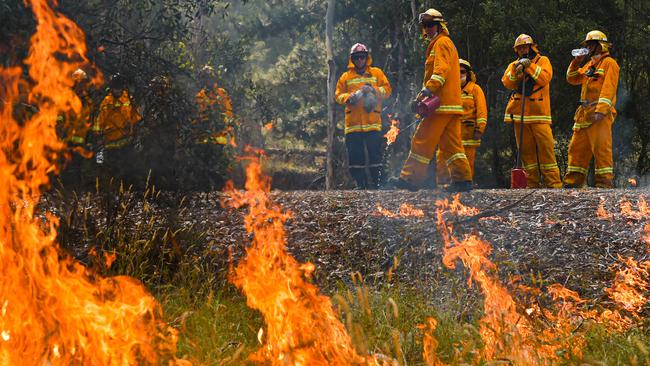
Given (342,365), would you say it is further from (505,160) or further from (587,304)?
(505,160)

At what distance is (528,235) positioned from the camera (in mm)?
6199

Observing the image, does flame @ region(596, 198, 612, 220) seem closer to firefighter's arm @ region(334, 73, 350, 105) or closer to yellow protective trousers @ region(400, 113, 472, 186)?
yellow protective trousers @ region(400, 113, 472, 186)

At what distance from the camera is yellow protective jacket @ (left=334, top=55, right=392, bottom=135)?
10773 mm

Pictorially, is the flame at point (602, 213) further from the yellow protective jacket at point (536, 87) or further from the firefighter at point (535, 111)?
the yellow protective jacket at point (536, 87)

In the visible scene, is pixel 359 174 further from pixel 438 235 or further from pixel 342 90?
pixel 438 235

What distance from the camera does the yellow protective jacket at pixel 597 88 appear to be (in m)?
9.73

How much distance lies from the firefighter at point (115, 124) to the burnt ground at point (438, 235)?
0.53 meters

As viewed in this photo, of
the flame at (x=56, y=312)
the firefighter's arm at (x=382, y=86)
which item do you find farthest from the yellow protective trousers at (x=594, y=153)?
the flame at (x=56, y=312)

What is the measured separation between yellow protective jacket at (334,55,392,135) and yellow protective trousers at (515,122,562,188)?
1901 mm

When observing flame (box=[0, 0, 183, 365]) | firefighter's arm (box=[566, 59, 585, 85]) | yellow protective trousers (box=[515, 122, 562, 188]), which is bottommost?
yellow protective trousers (box=[515, 122, 562, 188])

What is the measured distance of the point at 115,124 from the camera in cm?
635

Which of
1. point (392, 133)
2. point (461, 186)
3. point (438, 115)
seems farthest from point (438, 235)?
point (392, 133)

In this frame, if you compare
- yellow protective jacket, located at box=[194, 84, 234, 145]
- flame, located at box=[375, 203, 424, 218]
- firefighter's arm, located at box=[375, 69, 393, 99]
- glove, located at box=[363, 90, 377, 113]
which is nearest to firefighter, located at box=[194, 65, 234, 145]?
yellow protective jacket, located at box=[194, 84, 234, 145]

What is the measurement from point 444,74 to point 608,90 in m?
2.78
